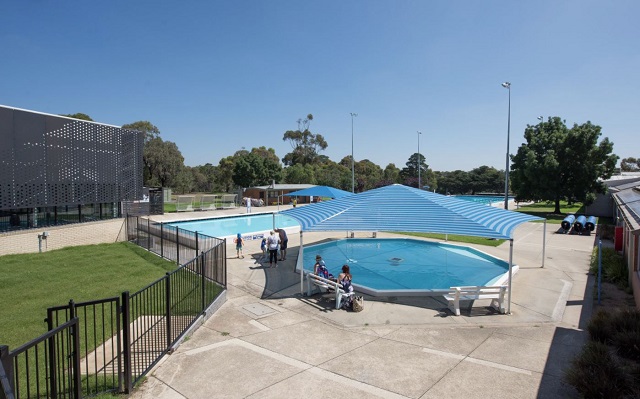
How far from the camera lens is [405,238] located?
22188 millimetres

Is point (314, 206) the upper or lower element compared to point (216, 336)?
upper

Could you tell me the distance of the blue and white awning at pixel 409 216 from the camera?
36.5 ft

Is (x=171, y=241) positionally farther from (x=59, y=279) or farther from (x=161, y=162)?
(x=161, y=162)

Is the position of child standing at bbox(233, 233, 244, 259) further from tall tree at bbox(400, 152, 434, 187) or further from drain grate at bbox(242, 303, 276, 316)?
tall tree at bbox(400, 152, 434, 187)

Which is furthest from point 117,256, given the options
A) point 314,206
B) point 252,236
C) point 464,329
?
point 464,329

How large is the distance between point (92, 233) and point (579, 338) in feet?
71.7

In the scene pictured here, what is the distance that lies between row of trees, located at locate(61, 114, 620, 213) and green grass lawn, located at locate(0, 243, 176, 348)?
116 ft

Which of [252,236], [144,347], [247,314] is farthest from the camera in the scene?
[252,236]

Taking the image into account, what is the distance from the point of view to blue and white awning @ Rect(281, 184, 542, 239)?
1112 centimetres

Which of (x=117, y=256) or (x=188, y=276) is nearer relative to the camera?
(x=188, y=276)

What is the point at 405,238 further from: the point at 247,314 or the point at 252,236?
the point at 247,314

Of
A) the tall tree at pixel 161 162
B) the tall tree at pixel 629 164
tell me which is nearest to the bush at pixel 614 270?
the tall tree at pixel 161 162

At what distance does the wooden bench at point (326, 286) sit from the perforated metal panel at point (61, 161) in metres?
15.1

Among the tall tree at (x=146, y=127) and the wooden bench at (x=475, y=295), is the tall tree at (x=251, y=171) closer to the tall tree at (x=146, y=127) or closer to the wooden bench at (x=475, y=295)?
the tall tree at (x=146, y=127)
